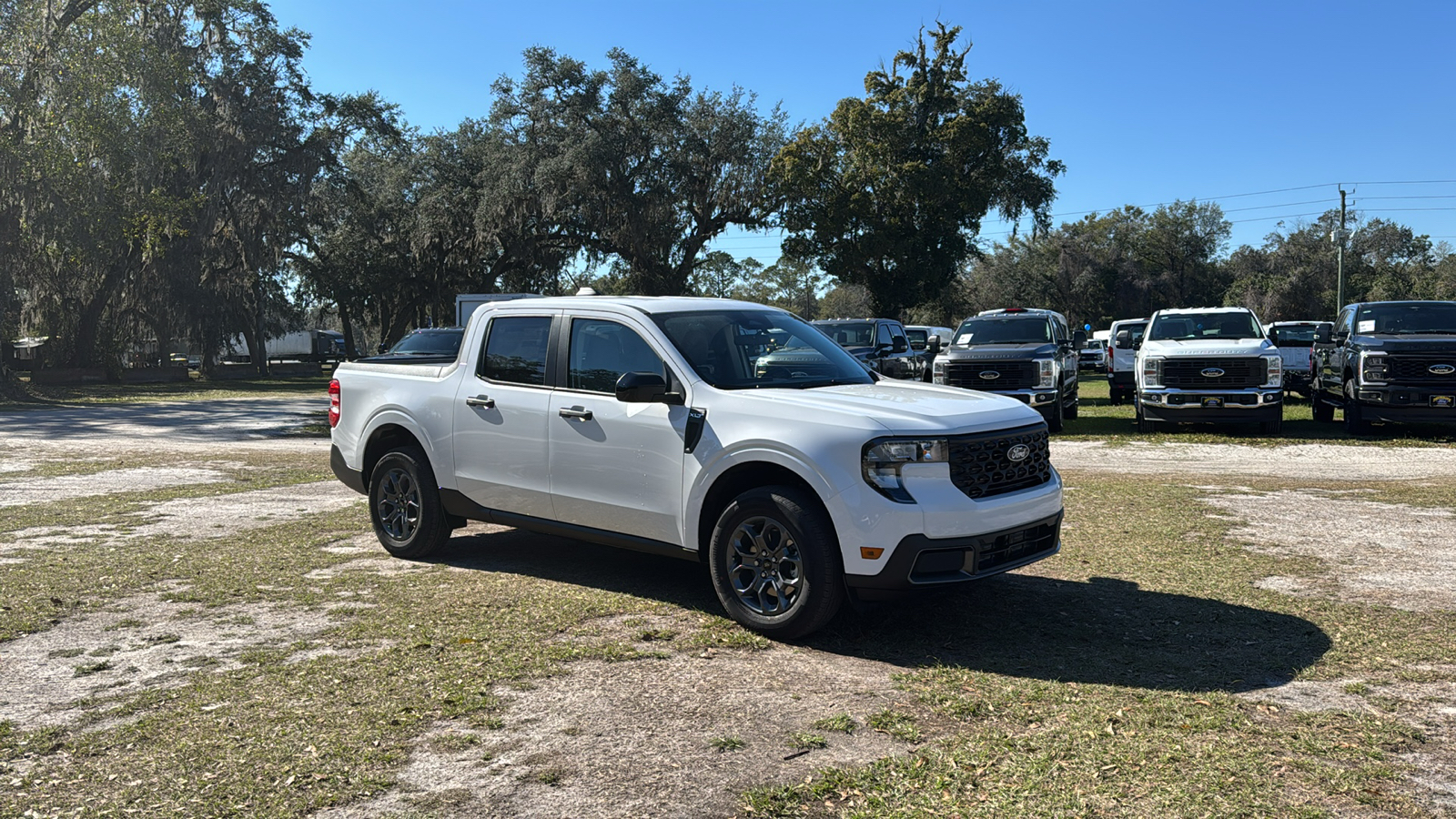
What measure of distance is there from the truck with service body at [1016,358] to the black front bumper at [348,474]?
10.4 meters

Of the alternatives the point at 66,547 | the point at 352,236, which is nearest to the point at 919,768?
the point at 66,547

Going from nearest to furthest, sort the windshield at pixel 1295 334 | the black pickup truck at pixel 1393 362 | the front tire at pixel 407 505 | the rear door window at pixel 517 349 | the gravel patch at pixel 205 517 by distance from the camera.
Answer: the rear door window at pixel 517 349
the front tire at pixel 407 505
the gravel patch at pixel 205 517
the black pickup truck at pixel 1393 362
the windshield at pixel 1295 334

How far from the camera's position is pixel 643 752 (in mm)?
4211

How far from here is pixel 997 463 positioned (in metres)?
5.80

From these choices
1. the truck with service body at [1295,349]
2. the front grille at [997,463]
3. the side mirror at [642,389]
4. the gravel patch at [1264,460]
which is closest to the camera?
the front grille at [997,463]

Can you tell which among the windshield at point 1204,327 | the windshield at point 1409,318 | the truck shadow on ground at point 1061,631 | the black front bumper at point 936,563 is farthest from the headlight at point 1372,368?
the black front bumper at point 936,563

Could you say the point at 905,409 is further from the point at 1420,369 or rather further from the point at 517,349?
the point at 1420,369

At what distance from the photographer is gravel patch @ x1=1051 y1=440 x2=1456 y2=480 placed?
492 inches

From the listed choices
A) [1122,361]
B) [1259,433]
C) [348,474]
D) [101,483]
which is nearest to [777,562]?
[348,474]

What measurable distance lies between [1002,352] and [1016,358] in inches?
9.7

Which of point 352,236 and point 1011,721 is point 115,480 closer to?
point 1011,721

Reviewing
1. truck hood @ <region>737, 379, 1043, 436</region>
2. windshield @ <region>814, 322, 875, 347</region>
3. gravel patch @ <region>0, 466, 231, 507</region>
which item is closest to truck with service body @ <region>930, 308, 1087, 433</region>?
windshield @ <region>814, 322, 875, 347</region>

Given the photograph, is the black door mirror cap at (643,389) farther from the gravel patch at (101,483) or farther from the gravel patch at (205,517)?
the gravel patch at (101,483)

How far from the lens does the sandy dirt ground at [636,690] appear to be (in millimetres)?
3900
